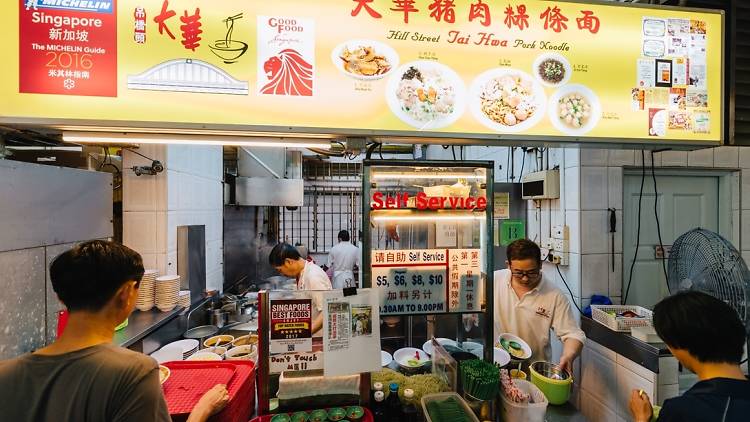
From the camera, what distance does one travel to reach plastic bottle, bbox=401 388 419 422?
158 centimetres

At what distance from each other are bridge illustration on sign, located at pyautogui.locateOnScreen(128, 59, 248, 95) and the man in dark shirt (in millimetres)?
2105

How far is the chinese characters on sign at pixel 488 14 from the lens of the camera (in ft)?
5.25

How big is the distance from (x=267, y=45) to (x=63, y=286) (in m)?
1.21

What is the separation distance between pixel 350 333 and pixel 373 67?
1241 mm

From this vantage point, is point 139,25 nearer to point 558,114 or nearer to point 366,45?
point 366,45

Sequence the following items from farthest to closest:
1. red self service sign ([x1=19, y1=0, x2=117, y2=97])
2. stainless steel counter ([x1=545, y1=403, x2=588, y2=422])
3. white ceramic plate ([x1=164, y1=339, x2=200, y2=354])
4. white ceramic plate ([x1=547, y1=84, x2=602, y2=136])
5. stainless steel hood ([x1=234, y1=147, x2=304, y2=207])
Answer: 1. stainless steel hood ([x1=234, y1=147, x2=304, y2=207])
2. white ceramic plate ([x1=164, y1=339, x2=200, y2=354])
3. stainless steel counter ([x1=545, y1=403, x2=588, y2=422])
4. white ceramic plate ([x1=547, y1=84, x2=602, y2=136])
5. red self service sign ([x1=19, y1=0, x2=117, y2=97])

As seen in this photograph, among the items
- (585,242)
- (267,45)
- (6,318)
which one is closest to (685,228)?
(585,242)

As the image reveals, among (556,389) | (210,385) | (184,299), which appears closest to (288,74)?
(210,385)

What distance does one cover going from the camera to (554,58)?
171 centimetres

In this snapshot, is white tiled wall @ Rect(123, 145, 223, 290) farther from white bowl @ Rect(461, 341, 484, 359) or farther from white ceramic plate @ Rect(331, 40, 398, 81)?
white bowl @ Rect(461, 341, 484, 359)

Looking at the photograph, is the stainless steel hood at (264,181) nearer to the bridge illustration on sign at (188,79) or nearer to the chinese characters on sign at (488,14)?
the bridge illustration on sign at (188,79)

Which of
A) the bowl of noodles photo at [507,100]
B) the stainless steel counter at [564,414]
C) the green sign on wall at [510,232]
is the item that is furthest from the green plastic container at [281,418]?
the green sign on wall at [510,232]

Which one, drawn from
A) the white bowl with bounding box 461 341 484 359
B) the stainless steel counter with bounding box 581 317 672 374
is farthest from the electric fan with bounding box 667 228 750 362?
the white bowl with bounding box 461 341 484 359

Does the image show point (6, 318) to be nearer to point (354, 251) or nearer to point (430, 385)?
point (430, 385)
